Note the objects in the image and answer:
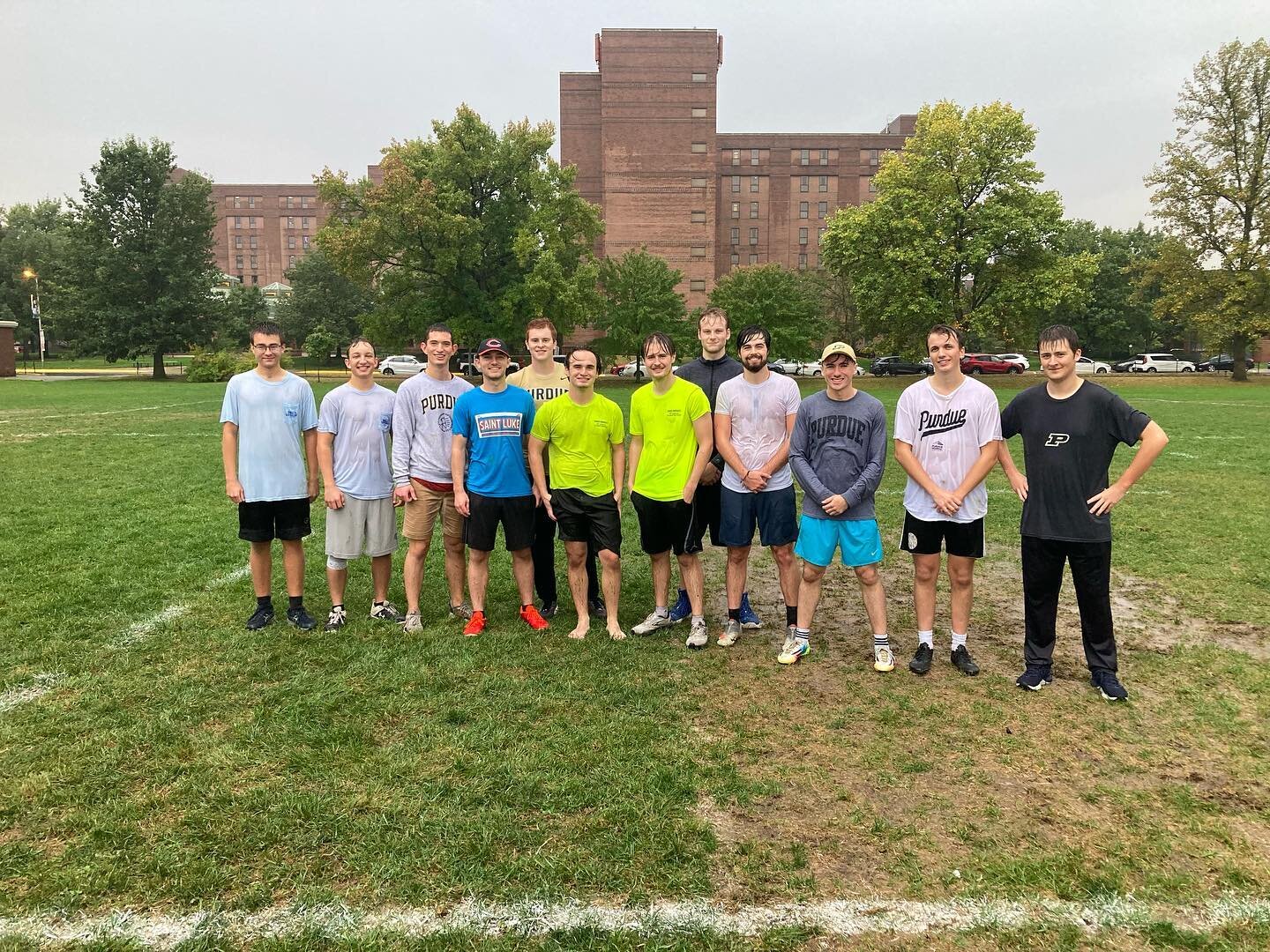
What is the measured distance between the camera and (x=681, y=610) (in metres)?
5.76

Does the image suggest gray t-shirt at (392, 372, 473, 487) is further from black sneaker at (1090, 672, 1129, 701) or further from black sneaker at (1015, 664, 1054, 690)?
black sneaker at (1090, 672, 1129, 701)

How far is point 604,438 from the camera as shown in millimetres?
5215

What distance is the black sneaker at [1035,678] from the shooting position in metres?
4.43

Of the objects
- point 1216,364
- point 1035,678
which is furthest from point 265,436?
point 1216,364

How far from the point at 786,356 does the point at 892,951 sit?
4276 centimetres

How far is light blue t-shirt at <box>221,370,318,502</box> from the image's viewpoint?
5164 millimetres

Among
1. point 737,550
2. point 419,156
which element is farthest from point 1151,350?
point 737,550

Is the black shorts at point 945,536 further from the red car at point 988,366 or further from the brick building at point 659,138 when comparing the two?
the brick building at point 659,138

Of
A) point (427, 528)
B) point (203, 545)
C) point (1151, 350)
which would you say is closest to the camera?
point (427, 528)

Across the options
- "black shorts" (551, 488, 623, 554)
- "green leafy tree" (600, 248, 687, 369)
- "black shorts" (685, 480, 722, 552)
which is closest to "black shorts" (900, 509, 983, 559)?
"black shorts" (685, 480, 722, 552)

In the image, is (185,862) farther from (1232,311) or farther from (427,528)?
(1232,311)

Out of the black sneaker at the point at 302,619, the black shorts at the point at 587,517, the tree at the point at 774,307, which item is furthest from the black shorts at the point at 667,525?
the tree at the point at 774,307

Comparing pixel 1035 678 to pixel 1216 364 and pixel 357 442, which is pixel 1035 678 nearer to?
pixel 357 442

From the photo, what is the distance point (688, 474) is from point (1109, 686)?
8.94 ft
